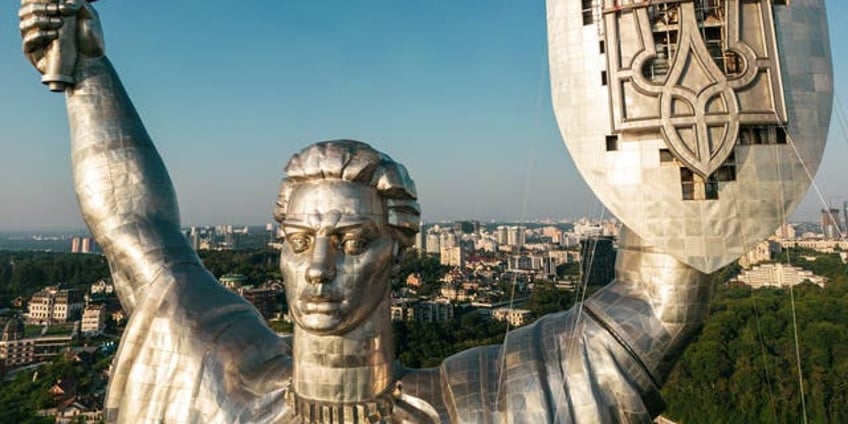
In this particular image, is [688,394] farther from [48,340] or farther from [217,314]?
[48,340]

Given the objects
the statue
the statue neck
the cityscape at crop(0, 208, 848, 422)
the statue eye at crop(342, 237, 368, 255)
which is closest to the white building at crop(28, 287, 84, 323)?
the cityscape at crop(0, 208, 848, 422)

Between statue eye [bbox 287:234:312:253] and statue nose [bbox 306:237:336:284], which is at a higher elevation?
statue eye [bbox 287:234:312:253]

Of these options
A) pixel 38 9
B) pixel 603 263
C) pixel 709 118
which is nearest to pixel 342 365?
pixel 709 118

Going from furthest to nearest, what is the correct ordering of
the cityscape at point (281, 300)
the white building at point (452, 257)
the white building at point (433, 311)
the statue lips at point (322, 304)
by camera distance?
the white building at point (452, 257), the white building at point (433, 311), the cityscape at point (281, 300), the statue lips at point (322, 304)

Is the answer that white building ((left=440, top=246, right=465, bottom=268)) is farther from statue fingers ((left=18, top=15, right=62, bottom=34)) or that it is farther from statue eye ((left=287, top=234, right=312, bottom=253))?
statue eye ((left=287, top=234, right=312, bottom=253))

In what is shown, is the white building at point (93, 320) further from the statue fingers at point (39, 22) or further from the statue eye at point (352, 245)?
the statue eye at point (352, 245)

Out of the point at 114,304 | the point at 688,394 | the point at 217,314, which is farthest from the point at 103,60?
the point at 114,304

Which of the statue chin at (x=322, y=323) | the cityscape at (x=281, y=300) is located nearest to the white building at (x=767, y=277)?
the cityscape at (x=281, y=300)

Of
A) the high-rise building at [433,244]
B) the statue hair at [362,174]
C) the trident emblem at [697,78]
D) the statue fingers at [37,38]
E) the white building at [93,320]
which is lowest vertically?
the white building at [93,320]
